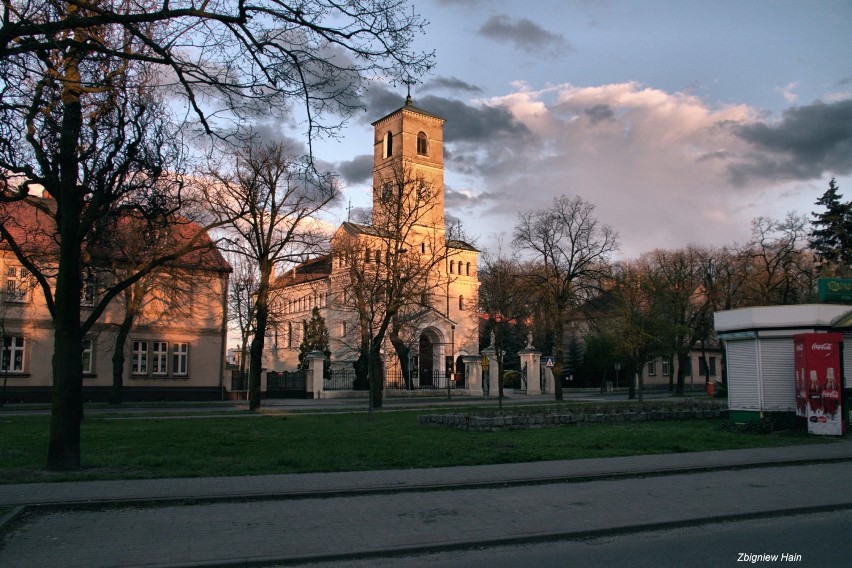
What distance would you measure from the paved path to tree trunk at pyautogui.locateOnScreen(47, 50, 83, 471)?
156cm

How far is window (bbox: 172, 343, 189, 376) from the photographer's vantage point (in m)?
43.9

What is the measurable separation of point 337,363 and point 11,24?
40.0m

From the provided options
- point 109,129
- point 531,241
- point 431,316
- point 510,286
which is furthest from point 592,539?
point 431,316

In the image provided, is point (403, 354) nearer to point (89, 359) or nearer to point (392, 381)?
point (392, 381)

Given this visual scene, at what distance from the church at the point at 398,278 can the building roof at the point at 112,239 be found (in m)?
5.26

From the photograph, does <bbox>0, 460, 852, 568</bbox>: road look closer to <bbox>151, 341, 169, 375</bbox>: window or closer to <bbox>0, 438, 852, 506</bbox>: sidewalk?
<bbox>0, 438, 852, 506</bbox>: sidewalk

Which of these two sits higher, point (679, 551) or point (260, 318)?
point (260, 318)

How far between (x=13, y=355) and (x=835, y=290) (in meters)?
39.5

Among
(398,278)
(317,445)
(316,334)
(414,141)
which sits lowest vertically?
(317,445)

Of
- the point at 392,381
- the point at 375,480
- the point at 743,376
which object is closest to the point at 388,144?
the point at 392,381

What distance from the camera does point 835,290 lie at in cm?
2092

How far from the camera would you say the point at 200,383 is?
44531 millimetres

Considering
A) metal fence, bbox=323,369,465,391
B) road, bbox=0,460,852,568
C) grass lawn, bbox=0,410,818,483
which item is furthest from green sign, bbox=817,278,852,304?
metal fence, bbox=323,369,465,391

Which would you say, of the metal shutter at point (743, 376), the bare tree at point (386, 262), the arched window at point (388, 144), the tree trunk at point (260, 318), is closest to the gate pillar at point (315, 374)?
the bare tree at point (386, 262)
